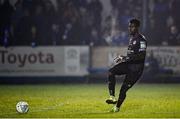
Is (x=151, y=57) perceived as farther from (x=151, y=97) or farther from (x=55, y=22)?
(x=151, y=97)

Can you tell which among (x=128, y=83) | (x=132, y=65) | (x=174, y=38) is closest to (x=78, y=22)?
(x=174, y=38)

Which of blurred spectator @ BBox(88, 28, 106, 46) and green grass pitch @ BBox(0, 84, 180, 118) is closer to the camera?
green grass pitch @ BBox(0, 84, 180, 118)

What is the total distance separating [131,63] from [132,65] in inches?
2.4

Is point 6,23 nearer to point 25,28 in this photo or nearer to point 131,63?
point 25,28

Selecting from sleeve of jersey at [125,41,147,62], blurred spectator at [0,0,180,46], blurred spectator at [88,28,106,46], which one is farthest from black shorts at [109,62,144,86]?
blurred spectator at [88,28,106,46]

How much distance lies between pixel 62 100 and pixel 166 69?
8.09 meters

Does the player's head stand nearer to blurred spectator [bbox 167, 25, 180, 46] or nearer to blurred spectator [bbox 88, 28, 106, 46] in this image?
blurred spectator [bbox 88, 28, 106, 46]

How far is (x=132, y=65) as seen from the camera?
51.0 feet

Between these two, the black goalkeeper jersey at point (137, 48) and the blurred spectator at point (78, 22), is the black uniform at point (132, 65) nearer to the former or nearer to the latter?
the black goalkeeper jersey at point (137, 48)

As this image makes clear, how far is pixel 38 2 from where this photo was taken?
25.5 meters

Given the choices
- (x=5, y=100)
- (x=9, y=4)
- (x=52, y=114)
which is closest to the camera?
(x=52, y=114)

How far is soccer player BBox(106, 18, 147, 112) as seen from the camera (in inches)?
605

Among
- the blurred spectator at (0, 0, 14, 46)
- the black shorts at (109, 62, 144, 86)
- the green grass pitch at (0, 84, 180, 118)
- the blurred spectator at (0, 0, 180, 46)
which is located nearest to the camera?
the green grass pitch at (0, 84, 180, 118)

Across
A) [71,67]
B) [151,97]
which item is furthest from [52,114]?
[71,67]
